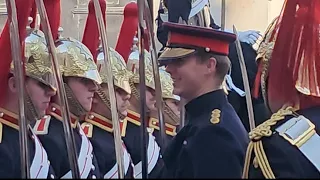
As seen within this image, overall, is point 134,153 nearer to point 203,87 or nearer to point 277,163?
point 203,87

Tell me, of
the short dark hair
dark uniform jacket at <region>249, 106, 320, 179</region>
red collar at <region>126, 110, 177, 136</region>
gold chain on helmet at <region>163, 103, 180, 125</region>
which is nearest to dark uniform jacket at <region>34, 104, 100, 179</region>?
red collar at <region>126, 110, 177, 136</region>

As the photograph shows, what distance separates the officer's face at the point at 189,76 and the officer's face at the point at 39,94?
1.85ft

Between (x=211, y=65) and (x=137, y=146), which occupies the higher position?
(x=211, y=65)

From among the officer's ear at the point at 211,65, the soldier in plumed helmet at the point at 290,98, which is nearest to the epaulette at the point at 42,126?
the officer's ear at the point at 211,65

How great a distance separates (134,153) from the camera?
13.8ft

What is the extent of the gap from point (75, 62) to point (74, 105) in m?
0.18

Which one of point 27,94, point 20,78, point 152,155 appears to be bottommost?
point 152,155

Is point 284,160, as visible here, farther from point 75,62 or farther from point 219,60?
point 75,62

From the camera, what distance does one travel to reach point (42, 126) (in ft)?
12.3

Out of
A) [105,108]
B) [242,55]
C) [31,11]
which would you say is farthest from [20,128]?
[242,55]

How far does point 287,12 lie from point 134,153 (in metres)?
1.42

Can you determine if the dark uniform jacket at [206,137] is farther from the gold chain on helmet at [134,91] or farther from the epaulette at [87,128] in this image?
the gold chain on helmet at [134,91]

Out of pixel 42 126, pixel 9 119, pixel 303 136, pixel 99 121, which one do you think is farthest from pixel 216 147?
pixel 99 121

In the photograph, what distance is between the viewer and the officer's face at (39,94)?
11.2ft
